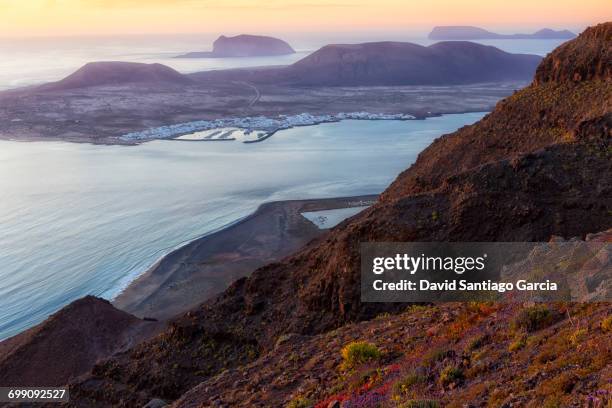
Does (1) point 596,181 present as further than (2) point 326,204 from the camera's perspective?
No

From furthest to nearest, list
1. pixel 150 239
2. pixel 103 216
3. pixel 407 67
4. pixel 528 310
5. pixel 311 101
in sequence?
pixel 407 67 < pixel 311 101 < pixel 103 216 < pixel 150 239 < pixel 528 310

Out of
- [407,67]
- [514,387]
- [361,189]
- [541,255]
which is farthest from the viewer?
[407,67]

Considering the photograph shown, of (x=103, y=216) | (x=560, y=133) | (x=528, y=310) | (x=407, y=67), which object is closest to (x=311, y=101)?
(x=407, y=67)

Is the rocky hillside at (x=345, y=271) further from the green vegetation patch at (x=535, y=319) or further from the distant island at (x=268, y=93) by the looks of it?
the distant island at (x=268, y=93)

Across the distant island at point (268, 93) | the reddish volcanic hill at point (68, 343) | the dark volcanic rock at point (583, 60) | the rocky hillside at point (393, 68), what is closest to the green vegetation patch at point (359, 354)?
the reddish volcanic hill at point (68, 343)

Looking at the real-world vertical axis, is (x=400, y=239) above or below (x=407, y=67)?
below

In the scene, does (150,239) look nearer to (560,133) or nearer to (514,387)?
(560,133)

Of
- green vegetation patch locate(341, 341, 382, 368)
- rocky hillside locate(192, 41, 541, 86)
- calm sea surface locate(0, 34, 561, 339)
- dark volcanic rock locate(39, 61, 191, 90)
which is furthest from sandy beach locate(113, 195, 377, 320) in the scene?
rocky hillside locate(192, 41, 541, 86)
